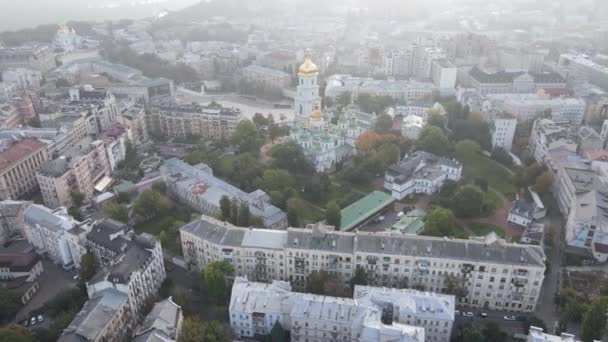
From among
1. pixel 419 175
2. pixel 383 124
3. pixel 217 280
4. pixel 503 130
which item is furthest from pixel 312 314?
pixel 503 130

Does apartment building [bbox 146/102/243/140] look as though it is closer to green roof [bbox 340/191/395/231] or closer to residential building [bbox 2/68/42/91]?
green roof [bbox 340/191/395/231]

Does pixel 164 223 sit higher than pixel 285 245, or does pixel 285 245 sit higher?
pixel 285 245

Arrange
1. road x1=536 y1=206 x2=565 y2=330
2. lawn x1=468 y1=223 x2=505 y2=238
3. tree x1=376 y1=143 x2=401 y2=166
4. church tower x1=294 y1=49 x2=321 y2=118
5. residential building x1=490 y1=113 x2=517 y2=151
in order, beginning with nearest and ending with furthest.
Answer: road x1=536 y1=206 x2=565 y2=330 → lawn x1=468 y1=223 x2=505 y2=238 → tree x1=376 y1=143 x2=401 y2=166 → residential building x1=490 y1=113 x2=517 y2=151 → church tower x1=294 y1=49 x2=321 y2=118

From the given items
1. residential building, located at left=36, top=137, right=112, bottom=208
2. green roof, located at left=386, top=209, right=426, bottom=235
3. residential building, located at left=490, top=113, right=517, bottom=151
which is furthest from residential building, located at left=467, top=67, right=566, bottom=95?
residential building, located at left=36, top=137, right=112, bottom=208

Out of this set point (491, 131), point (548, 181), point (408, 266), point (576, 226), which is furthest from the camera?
point (491, 131)

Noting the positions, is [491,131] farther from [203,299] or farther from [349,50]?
[349,50]

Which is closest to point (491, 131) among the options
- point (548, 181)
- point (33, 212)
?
point (548, 181)

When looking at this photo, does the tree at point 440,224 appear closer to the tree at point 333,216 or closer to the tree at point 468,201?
the tree at point 468,201

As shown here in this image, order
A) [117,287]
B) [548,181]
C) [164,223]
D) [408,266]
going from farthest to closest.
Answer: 1. [548,181]
2. [164,223]
3. [408,266]
4. [117,287]
